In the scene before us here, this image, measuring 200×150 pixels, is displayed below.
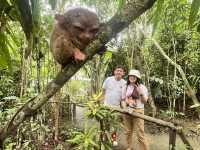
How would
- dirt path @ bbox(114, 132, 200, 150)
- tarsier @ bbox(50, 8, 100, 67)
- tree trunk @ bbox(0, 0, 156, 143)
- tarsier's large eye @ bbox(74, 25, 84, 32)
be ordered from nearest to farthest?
1. tree trunk @ bbox(0, 0, 156, 143)
2. tarsier @ bbox(50, 8, 100, 67)
3. tarsier's large eye @ bbox(74, 25, 84, 32)
4. dirt path @ bbox(114, 132, 200, 150)

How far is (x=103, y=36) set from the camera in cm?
104

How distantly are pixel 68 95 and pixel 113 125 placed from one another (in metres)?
3.11

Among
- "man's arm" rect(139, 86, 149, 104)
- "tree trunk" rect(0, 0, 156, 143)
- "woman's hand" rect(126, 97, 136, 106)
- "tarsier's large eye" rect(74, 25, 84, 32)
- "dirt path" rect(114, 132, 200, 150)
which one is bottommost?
"dirt path" rect(114, 132, 200, 150)

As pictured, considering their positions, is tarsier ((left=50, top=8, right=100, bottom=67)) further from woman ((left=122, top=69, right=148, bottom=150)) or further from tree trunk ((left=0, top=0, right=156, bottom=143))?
woman ((left=122, top=69, right=148, bottom=150))

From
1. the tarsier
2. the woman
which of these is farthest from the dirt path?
the tarsier

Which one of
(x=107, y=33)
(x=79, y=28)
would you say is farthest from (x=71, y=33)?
(x=107, y=33)

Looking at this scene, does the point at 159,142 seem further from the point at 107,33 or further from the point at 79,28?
the point at 107,33

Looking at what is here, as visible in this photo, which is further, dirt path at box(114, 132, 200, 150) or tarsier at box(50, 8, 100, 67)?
dirt path at box(114, 132, 200, 150)

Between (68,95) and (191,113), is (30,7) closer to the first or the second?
(68,95)

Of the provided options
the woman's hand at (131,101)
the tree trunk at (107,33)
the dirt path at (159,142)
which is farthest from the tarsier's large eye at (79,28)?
the dirt path at (159,142)

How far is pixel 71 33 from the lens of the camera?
1981 millimetres

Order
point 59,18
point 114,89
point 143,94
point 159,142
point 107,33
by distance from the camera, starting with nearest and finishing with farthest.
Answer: point 107,33
point 59,18
point 143,94
point 114,89
point 159,142

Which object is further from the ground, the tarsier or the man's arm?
the tarsier

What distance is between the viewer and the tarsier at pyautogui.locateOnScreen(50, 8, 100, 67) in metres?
1.76
